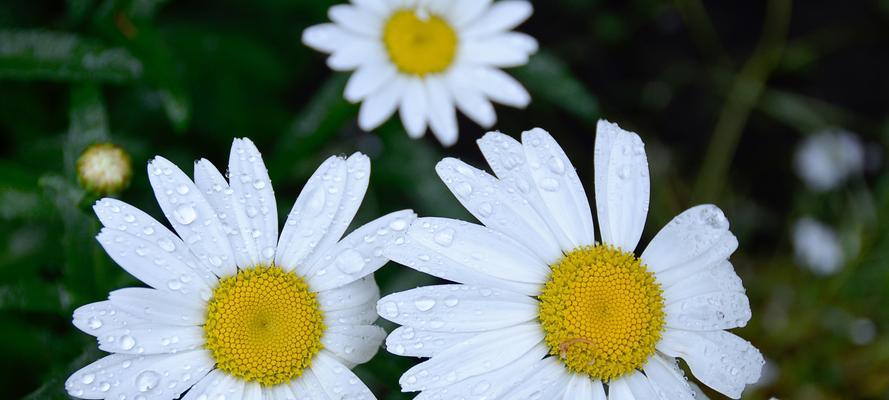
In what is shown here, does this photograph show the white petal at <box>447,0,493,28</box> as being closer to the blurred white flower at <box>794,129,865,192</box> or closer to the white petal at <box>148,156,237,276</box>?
the white petal at <box>148,156,237,276</box>

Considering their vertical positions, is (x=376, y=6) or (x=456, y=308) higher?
(x=376, y=6)

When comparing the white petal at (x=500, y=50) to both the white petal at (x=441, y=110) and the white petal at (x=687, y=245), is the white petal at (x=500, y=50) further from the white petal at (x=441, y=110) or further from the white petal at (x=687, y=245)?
the white petal at (x=687, y=245)

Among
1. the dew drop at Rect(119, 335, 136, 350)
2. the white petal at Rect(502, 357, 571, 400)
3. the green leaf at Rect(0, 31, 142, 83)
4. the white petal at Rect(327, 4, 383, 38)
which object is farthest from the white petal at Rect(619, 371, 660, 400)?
the green leaf at Rect(0, 31, 142, 83)

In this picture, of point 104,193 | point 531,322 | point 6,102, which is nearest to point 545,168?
point 531,322

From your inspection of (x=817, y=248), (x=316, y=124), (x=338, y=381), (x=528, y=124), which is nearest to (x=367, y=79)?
(x=316, y=124)

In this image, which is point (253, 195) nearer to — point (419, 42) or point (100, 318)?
point (100, 318)

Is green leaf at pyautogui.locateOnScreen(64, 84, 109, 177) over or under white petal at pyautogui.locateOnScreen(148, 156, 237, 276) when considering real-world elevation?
over
